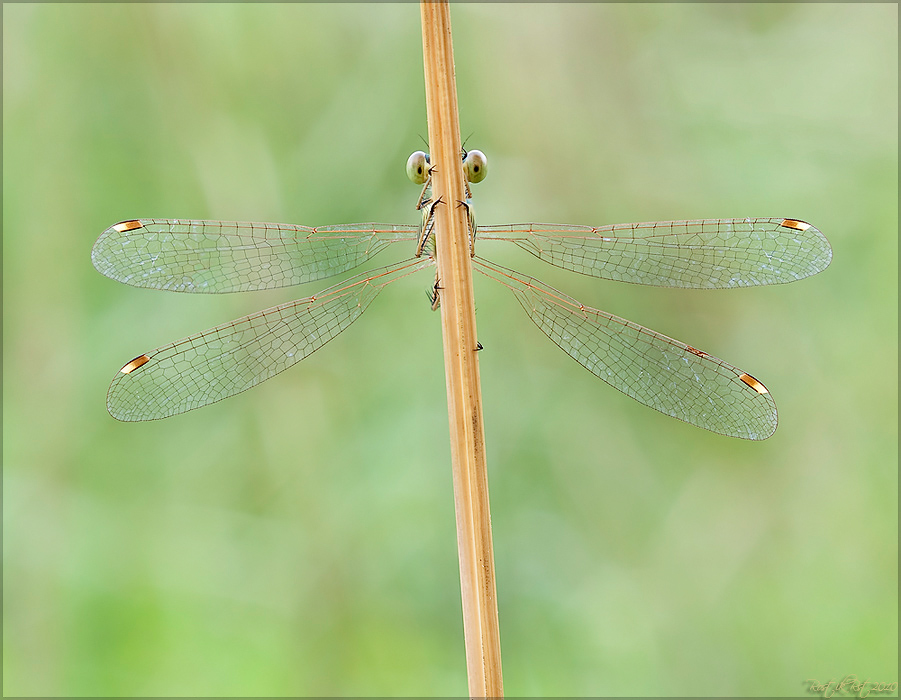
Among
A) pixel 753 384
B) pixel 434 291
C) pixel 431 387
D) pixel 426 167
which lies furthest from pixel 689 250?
pixel 431 387

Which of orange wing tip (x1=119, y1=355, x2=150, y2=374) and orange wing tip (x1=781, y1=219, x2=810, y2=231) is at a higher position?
orange wing tip (x1=781, y1=219, x2=810, y2=231)

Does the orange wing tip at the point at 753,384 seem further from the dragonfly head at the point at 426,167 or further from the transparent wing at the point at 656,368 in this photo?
the dragonfly head at the point at 426,167

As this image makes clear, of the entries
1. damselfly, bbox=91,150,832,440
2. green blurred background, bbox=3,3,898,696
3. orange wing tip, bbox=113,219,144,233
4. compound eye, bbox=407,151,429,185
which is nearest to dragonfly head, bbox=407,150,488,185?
compound eye, bbox=407,151,429,185

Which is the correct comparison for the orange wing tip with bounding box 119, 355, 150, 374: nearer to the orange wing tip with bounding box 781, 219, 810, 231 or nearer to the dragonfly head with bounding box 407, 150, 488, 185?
the dragonfly head with bounding box 407, 150, 488, 185

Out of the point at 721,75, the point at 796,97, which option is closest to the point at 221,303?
the point at 721,75

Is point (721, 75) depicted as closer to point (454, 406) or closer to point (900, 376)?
point (900, 376)
